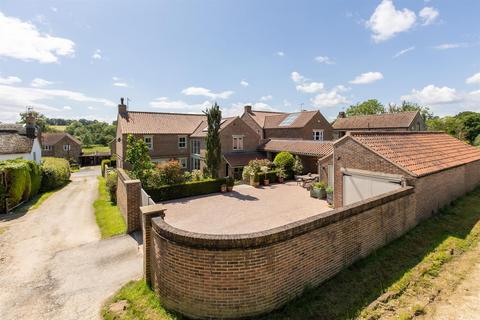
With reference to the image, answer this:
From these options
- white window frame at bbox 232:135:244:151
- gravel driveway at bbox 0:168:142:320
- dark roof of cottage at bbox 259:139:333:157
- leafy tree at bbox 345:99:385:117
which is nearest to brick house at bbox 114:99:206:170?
white window frame at bbox 232:135:244:151

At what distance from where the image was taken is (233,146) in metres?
27.7

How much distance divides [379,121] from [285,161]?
30793 mm

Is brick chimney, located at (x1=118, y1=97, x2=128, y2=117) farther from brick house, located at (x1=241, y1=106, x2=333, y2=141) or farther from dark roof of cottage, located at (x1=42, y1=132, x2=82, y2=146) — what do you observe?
dark roof of cottage, located at (x1=42, y1=132, x2=82, y2=146)

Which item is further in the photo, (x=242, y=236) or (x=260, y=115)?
→ (x=260, y=115)

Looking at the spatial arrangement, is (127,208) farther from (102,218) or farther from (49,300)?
(49,300)

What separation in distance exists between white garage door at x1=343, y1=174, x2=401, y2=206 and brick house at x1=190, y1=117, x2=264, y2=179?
45.7ft

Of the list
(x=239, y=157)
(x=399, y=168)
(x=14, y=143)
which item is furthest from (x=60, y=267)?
(x=14, y=143)

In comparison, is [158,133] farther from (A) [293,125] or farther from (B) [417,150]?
(B) [417,150]

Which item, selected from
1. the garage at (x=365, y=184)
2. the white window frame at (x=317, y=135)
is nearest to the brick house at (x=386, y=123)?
the white window frame at (x=317, y=135)

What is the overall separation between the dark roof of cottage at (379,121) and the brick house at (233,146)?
27.6 meters

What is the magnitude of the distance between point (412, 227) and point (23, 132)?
124 ft

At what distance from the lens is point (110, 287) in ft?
24.5

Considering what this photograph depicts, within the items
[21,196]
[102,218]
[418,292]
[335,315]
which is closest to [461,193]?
[418,292]

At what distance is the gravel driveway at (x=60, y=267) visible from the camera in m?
6.68
